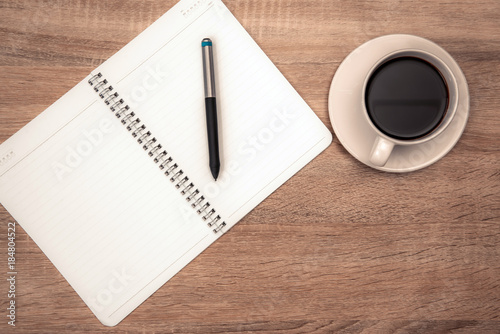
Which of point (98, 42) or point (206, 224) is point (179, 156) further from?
point (98, 42)

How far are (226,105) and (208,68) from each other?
0.06 meters

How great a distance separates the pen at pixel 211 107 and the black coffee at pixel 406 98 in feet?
0.73

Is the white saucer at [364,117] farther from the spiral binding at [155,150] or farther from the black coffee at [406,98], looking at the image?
the spiral binding at [155,150]

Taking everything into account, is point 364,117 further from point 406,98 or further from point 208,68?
point 208,68

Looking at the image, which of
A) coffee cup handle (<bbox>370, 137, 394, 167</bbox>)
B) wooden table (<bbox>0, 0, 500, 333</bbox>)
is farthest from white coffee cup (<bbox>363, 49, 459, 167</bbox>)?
wooden table (<bbox>0, 0, 500, 333</bbox>)

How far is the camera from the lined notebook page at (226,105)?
24.2 inches

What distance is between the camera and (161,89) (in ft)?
2.03

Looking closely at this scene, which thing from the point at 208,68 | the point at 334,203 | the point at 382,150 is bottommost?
the point at 334,203


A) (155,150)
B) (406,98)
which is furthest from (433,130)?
(155,150)

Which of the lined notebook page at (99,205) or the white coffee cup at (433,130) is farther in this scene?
the lined notebook page at (99,205)

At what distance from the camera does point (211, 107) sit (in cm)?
60

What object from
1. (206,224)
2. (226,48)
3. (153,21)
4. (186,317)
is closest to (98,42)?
(153,21)

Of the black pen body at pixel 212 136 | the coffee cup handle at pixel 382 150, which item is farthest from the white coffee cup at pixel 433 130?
the black pen body at pixel 212 136

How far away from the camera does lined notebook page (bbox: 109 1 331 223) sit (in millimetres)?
616
